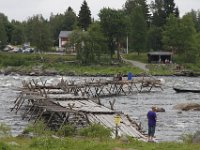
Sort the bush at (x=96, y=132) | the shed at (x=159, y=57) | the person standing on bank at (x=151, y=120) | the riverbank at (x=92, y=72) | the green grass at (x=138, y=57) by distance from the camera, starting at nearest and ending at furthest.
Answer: the bush at (x=96, y=132) → the person standing on bank at (x=151, y=120) → the riverbank at (x=92, y=72) → the shed at (x=159, y=57) → the green grass at (x=138, y=57)

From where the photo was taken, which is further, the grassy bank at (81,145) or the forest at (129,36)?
the forest at (129,36)

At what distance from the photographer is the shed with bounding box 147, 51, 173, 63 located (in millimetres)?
127644

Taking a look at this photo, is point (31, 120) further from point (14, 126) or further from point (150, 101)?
point (150, 101)

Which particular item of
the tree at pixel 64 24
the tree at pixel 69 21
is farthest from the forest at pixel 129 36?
the tree at pixel 69 21

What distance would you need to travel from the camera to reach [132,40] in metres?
135

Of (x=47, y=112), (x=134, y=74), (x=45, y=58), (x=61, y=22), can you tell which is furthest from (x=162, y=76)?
(x=61, y=22)

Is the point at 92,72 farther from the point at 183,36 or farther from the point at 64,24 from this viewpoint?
the point at 64,24

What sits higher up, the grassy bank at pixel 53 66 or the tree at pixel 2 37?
the tree at pixel 2 37

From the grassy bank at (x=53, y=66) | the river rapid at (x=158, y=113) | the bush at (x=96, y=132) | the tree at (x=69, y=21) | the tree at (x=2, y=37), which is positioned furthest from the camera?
the tree at (x=69, y=21)

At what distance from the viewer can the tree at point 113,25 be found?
127 m

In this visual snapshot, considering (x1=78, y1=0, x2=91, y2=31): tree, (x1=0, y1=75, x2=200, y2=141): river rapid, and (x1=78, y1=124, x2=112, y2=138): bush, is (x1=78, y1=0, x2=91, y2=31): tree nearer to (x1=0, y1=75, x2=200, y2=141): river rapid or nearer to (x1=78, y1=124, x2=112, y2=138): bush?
(x1=0, y1=75, x2=200, y2=141): river rapid

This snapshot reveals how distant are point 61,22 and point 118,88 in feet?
392

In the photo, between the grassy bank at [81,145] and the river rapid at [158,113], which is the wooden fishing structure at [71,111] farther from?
the grassy bank at [81,145]

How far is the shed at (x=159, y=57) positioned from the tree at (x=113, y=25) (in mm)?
7982
